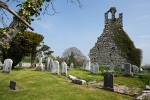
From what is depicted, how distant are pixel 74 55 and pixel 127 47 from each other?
18841mm

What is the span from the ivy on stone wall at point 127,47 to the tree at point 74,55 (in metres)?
15.2

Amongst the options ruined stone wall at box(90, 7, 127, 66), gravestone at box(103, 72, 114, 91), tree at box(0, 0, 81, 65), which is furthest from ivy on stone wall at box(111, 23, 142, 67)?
tree at box(0, 0, 81, 65)

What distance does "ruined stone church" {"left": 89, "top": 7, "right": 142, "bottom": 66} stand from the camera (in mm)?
36219

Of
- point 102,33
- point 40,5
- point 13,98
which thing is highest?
point 102,33

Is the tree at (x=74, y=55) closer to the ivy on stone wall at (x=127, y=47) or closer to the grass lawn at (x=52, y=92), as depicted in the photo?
the ivy on stone wall at (x=127, y=47)

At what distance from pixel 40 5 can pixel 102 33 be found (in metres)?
33.3

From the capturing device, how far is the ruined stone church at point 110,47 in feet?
119

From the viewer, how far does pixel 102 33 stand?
3800 cm

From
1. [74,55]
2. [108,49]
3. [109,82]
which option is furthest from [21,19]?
[74,55]

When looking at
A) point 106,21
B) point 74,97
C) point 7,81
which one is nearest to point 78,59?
point 106,21

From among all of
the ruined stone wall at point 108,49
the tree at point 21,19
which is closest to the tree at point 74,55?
the ruined stone wall at point 108,49

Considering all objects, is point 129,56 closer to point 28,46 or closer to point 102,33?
point 102,33

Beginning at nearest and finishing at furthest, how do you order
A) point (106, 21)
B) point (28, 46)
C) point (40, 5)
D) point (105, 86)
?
point (40, 5), point (105, 86), point (28, 46), point (106, 21)

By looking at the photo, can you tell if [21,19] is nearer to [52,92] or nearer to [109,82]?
[52,92]
